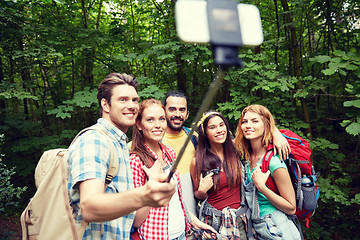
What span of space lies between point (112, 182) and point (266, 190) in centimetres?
142

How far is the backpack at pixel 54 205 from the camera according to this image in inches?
47.6

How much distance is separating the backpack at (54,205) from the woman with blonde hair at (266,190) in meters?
1.49

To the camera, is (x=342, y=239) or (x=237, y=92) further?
(x=342, y=239)

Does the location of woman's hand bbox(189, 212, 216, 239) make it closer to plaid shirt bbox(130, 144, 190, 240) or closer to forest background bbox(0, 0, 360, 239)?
plaid shirt bbox(130, 144, 190, 240)

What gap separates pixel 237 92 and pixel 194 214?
8.26 ft

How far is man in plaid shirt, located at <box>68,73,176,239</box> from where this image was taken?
0.95 meters

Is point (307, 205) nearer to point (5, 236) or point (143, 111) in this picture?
point (143, 111)

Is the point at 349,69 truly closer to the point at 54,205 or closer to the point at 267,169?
the point at 267,169

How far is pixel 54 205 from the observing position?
125 centimetres

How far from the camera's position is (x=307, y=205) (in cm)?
210

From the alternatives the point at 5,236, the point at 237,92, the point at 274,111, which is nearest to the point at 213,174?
the point at 237,92

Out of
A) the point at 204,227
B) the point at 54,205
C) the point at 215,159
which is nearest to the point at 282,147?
the point at 215,159

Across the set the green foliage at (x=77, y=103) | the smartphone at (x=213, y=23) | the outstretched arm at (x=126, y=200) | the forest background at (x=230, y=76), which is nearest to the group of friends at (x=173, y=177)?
the outstretched arm at (x=126, y=200)

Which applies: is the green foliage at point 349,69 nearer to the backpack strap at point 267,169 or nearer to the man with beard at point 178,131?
the backpack strap at point 267,169
